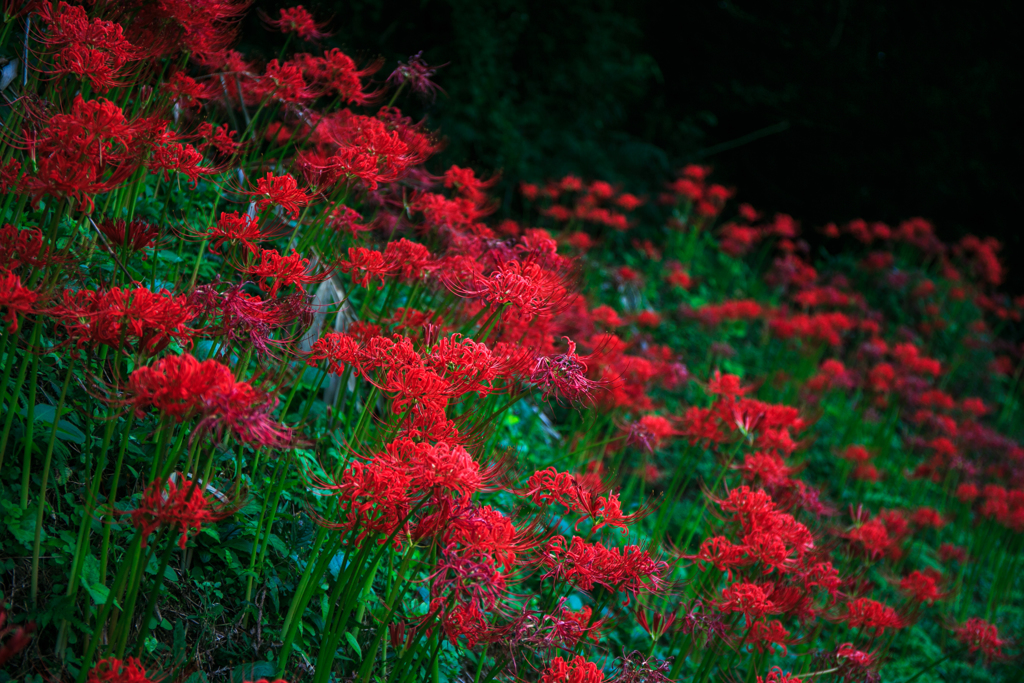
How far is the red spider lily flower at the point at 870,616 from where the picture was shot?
8.10 feet

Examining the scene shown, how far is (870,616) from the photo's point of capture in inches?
97.4

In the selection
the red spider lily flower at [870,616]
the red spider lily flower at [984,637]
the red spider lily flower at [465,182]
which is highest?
the red spider lily flower at [465,182]

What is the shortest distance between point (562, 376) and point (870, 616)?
1.63 m

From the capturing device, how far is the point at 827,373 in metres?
5.32

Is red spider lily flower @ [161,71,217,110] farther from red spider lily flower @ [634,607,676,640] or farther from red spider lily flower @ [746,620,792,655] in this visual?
red spider lily flower @ [746,620,792,655]

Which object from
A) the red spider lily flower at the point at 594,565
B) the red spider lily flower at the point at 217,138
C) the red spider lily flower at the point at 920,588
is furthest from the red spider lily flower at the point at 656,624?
the red spider lily flower at the point at 217,138

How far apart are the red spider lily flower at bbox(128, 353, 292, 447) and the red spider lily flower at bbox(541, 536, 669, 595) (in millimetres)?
775

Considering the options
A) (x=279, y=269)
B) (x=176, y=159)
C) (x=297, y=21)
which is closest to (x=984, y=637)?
(x=279, y=269)

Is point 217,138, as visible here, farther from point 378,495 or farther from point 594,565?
point 594,565

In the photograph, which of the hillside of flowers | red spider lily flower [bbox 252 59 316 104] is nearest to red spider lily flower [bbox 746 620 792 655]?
the hillside of flowers

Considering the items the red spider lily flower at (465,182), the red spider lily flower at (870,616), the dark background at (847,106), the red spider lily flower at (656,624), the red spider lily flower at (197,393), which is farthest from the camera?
the dark background at (847,106)

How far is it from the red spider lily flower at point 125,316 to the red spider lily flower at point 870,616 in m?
2.43

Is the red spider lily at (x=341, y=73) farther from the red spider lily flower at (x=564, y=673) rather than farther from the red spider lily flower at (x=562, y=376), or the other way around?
the red spider lily flower at (x=564, y=673)

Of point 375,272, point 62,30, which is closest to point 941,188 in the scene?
point 375,272
